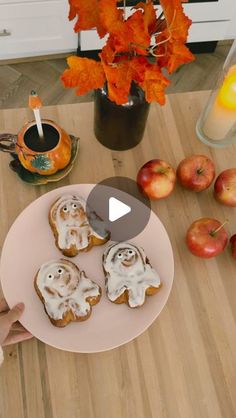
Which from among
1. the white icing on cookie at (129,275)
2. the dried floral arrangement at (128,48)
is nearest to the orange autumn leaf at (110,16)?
the dried floral arrangement at (128,48)

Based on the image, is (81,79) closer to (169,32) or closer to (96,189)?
(169,32)

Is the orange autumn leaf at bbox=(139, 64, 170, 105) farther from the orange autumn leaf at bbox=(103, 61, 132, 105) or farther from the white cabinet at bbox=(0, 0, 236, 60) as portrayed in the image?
the white cabinet at bbox=(0, 0, 236, 60)

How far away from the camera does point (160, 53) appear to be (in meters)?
0.60

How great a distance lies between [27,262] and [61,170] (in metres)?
0.20

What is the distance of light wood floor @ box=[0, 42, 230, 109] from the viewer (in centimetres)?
167

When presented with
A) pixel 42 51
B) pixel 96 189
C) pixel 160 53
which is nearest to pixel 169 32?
pixel 160 53

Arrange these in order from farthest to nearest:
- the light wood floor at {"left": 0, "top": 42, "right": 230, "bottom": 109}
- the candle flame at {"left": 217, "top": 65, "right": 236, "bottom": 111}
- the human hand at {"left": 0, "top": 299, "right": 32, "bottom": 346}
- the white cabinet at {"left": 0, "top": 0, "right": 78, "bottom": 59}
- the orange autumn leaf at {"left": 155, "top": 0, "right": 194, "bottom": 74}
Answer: the light wood floor at {"left": 0, "top": 42, "right": 230, "bottom": 109}
the white cabinet at {"left": 0, "top": 0, "right": 78, "bottom": 59}
the candle flame at {"left": 217, "top": 65, "right": 236, "bottom": 111}
the human hand at {"left": 0, "top": 299, "right": 32, "bottom": 346}
the orange autumn leaf at {"left": 155, "top": 0, "right": 194, "bottom": 74}

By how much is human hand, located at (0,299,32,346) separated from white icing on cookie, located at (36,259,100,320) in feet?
0.18

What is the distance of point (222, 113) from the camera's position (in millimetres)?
828

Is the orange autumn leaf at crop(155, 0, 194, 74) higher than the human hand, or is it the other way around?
the orange autumn leaf at crop(155, 0, 194, 74)

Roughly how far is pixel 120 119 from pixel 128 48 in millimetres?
189

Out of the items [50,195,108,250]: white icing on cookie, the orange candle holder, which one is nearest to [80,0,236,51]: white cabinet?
the orange candle holder

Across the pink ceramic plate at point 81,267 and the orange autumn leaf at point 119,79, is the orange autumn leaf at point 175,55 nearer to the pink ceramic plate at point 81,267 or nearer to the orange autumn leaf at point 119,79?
the orange autumn leaf at point 119,79

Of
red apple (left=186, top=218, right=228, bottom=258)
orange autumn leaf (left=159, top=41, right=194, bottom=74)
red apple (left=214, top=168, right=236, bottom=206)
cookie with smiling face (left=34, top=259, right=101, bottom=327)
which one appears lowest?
cookie with smiling face (left=34, top=259, right=101, bottom=327)
